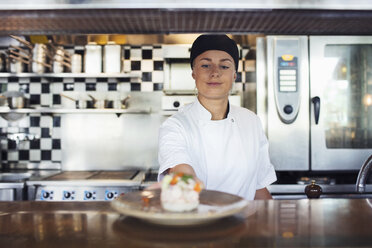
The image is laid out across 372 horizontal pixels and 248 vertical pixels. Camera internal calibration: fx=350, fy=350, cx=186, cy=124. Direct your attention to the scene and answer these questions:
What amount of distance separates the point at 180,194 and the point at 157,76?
2.94m

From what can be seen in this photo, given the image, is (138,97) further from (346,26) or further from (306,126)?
(346,26)

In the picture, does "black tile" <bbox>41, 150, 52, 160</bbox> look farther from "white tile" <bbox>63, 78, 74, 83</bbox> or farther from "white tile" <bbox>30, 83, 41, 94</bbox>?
"white tile" <bbox>63, 78, 74, 83</bbox>

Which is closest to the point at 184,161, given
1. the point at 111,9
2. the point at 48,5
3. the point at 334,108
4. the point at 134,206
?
the point at 134,206

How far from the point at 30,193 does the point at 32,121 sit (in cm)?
109

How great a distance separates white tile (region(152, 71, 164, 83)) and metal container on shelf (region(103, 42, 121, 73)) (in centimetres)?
42

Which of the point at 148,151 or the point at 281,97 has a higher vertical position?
the point at 281,97

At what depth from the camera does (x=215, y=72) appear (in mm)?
1791

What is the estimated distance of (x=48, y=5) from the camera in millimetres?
1223

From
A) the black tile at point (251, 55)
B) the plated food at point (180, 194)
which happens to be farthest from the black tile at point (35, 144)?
the plated food at point (180, 194)

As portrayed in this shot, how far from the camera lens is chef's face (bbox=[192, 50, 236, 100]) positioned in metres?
1.79

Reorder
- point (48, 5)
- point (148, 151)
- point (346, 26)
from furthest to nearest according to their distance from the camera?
1. point (148, 151)
2. point (346, 26)
3. point (48, 5)

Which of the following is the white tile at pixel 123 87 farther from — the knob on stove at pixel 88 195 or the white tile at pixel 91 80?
the knob on stove at pixel 88 195

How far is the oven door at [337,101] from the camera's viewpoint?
2982mm

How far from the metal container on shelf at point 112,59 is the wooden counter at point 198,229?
245cm
